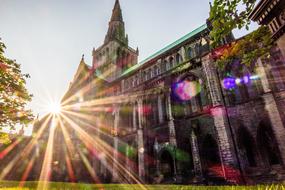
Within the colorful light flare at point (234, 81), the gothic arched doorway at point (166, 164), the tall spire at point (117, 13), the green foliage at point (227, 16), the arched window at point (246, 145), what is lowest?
the gothic arched doorway at point (166, 164)

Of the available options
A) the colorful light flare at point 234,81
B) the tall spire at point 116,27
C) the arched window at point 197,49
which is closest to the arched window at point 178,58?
the arched window at point 197,49

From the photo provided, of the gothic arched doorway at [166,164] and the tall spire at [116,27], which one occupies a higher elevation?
the tall spire at [116,27]

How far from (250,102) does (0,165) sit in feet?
127

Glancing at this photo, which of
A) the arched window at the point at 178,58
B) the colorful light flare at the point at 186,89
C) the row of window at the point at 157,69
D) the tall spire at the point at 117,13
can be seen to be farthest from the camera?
the tall spire at the point at 117,13

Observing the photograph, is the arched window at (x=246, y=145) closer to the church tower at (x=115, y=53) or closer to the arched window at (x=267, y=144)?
the arched window at (x=267, y=144)

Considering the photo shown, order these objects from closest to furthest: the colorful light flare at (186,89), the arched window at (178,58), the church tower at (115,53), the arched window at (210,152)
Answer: the arched window at (210,152) < the colorful light flare at (186,89) < the arched window at (178,58) < the church tower at (115,53)

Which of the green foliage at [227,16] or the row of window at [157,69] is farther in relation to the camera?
the row of window at [157,69]

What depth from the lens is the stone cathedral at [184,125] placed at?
12844 mm

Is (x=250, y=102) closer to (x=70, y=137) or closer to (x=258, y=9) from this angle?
(x=258, y=9)

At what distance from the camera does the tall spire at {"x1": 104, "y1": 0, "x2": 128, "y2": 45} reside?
41.1 metres

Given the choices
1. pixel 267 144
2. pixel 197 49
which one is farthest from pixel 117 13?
pixel 267 144

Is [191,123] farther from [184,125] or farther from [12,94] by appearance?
[12,94]

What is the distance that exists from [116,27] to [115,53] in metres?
8.13

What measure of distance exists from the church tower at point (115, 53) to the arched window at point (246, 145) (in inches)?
1035
